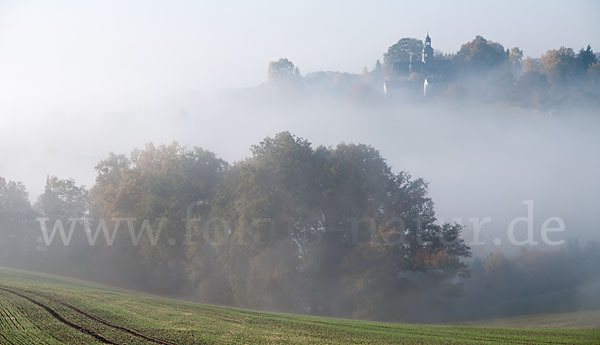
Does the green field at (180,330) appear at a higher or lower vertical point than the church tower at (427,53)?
lower

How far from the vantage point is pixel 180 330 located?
19844mm

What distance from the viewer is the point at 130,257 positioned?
54.4 metres

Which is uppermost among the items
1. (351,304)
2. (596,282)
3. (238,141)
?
(238,141)

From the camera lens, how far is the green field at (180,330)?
1795cm

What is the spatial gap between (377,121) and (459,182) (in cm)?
5175

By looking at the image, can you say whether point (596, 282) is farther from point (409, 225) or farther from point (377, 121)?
point (377, 121)

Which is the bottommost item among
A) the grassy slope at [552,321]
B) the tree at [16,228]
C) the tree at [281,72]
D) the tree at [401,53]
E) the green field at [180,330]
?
the grassy slope at [552,321]

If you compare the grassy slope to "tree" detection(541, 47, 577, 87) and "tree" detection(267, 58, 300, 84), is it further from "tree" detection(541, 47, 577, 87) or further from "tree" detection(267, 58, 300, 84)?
"tree" detection(267, 58, 300, 84)

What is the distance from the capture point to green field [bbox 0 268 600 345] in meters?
18.0

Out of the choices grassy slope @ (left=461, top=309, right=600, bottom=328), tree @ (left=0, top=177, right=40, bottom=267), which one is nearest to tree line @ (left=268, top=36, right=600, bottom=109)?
grassy slope @ (left=461, top=309, right=600, bottom=328)

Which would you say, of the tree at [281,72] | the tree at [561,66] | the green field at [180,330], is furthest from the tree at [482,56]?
the green field at [180,330]

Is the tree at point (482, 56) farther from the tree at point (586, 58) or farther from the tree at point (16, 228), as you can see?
the tree at point (16, 228)

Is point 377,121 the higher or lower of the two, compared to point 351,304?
higher

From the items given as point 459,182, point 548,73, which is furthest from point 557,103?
point 459,182
